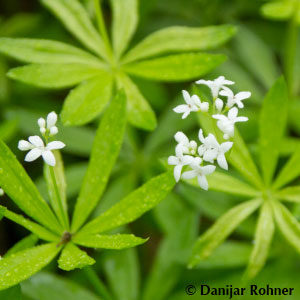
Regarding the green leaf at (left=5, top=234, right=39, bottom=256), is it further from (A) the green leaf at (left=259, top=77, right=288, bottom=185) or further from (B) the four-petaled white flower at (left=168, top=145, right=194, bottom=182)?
(A) the green leaf at (left=259, top=77, right=288, bottom=185)

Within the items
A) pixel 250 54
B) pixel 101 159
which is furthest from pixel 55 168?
pixel 250 54

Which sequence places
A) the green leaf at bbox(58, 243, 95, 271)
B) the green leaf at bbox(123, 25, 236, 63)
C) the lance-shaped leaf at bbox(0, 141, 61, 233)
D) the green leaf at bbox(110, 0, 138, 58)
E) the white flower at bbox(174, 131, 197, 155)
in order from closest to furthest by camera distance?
the green leaf at bbox(58, 243, 95, 271)
the white flower at bbox(174, 131, 197, 155)
the lance-shaped leaf at bbox(0, 141, 61, 233)
the green leaf at bbox(123, 25, 236, 63)
the green leaf at bbox(110, 0, 138, 58)

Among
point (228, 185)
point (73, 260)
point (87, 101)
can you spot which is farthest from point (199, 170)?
point (87, 101)

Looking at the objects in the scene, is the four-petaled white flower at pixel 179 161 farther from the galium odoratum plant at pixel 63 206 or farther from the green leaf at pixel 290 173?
the green leaf at pixel 290 173

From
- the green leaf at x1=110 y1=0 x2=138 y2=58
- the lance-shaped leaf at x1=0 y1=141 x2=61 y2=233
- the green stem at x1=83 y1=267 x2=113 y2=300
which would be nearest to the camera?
the lance-shaped leaf at x1=0 y1=141 x2=61 y2=233

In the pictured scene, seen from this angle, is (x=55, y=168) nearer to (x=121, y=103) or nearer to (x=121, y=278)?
(x=121, y=103)

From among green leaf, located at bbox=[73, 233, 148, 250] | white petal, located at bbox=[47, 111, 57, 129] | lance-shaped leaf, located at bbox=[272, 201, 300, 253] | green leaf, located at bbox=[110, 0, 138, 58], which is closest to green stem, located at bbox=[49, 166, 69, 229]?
green leaf, located at bbox=[73, 233, 148, 250]
